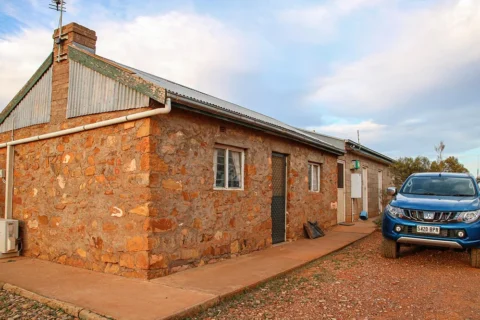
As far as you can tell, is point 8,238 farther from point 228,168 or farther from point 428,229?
point 428,229

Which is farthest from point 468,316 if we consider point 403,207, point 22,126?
point 22,126

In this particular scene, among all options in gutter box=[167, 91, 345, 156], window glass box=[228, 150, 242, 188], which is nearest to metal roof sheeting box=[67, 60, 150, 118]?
gutter box=[167, 91, 345, 156]

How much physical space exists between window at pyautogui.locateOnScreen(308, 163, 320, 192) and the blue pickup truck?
3.57 m

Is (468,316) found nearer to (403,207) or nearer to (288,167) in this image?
(403,207)

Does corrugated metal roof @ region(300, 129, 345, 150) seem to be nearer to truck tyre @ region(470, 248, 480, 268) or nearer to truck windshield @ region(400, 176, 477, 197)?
truck windshield @ region(400, 176, 477, 197)

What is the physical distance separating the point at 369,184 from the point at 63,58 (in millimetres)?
13902

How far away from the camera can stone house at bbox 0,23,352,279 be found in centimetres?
580

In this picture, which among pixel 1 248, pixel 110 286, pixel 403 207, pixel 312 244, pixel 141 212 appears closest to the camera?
pixel 110 286

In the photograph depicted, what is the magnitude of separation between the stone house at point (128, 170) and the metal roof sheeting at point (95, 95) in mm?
20

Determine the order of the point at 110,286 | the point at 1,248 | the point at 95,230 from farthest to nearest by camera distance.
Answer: the point at 1,248 < the point at 95,230 < the point at 110,286

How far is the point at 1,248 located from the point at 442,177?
9.50 m

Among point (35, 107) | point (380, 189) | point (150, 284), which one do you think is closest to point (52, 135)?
point (35, 107)

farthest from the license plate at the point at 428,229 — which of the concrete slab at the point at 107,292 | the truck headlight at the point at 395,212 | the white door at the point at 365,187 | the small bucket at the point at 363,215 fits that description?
the white door at the point at 365,187

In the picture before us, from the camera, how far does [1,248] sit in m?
7.64
